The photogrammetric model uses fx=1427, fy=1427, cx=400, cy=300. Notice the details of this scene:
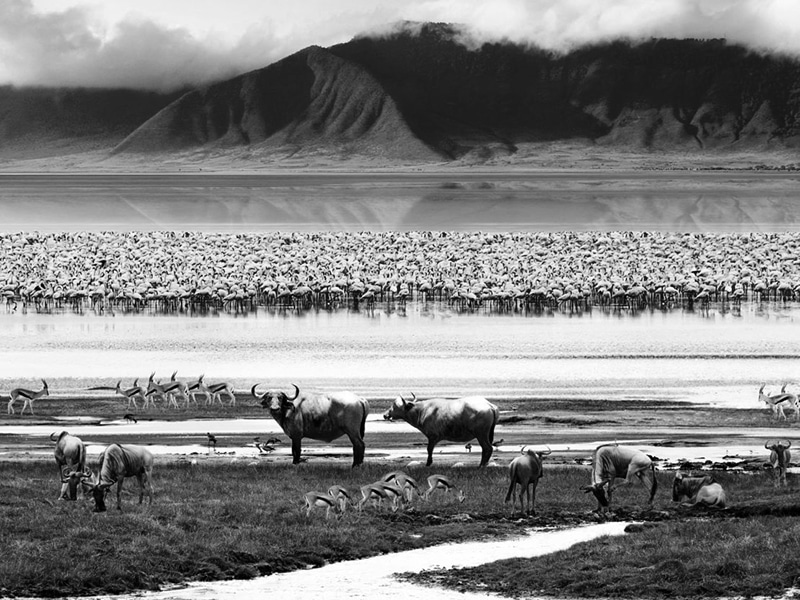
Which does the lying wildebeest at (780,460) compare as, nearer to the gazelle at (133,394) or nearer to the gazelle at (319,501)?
the gazelle at (319,501)

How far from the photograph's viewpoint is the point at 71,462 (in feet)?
71.3

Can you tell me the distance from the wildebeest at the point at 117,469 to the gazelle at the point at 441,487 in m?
4.30

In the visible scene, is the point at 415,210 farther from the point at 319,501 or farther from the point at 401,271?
the point at 319,501

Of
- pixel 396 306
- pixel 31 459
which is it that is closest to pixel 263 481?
pixel 31 459

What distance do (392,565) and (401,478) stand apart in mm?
2898

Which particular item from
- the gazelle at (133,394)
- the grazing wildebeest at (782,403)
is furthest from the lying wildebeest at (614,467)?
the gazelle at (133,394)

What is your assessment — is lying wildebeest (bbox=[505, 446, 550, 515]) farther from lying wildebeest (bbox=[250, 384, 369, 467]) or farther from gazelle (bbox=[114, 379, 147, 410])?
gazelle (bbox=[114, 379, 147, 410])

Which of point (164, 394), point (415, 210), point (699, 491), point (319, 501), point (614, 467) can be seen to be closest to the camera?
point (319, 501)

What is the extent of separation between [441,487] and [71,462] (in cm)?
571

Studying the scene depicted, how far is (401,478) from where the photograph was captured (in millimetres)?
21672

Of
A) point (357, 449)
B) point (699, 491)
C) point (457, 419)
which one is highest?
point (457, 419)

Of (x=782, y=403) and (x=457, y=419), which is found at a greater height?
(x=457, y=419)

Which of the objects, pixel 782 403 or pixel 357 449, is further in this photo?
pixel 782 403

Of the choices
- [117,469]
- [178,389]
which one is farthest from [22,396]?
[117,469]
